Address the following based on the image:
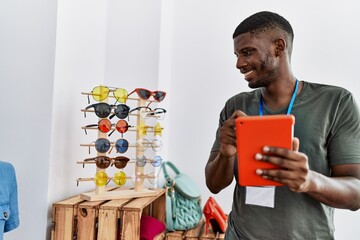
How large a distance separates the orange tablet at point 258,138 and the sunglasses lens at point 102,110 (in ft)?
2.72

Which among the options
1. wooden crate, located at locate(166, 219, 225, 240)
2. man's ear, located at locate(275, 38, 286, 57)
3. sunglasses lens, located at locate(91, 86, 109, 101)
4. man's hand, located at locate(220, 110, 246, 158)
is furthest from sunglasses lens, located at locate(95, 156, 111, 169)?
man's ear, located at locate(275, 38, 286, 57)

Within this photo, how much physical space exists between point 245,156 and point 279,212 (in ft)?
0.88

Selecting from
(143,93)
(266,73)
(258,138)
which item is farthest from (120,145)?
(258,138)

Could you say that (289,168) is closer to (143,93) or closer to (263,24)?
(263,24)

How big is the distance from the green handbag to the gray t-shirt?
A: 2.80 feet

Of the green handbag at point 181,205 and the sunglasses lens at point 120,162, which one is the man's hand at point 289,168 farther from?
the green handbag at point 181,205

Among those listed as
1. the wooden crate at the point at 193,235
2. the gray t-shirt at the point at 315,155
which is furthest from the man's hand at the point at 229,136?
the wooden crate at the point at 193,235

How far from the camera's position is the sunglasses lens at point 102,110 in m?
1.33

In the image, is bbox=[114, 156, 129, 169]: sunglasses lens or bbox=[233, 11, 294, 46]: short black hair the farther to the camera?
bbox=[114, 156, 129, 169]: sunglasses lens

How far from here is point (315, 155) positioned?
78 cm

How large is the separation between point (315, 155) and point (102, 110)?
0.87 meters

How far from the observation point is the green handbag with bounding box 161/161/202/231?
1.63 metres

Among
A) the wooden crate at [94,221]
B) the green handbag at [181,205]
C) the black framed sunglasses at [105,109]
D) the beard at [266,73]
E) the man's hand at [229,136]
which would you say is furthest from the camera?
the green handbag at [181,205]

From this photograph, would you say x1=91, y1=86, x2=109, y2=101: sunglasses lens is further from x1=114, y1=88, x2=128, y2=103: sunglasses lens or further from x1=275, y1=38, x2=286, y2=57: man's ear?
x1=275, y1=38, x2=286, y2=57: man's ear
